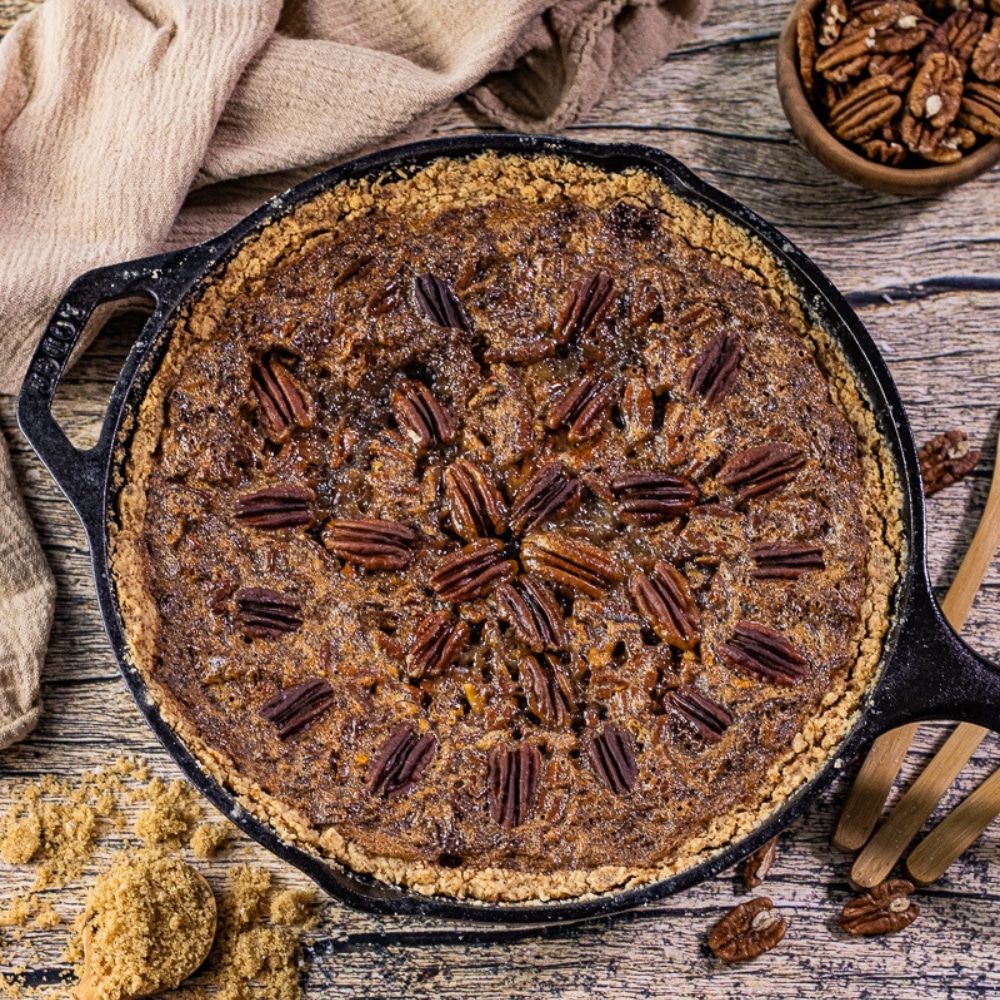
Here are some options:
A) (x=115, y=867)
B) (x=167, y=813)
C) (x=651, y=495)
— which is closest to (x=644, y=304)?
(x=651, y=495)

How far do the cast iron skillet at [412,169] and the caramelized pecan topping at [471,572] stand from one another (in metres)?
0.54

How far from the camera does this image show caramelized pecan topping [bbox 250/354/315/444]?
2047mm

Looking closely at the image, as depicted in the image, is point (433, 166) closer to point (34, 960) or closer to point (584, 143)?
point (584, 143)

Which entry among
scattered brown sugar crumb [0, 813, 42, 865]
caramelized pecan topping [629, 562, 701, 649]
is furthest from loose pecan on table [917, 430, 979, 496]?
scattered brown sugar crumb [0, 813, 42, 865]

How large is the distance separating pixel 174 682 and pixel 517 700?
2.14ft

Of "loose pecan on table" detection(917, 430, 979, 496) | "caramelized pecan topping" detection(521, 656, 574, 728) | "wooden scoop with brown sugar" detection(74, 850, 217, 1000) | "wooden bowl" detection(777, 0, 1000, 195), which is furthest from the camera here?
"loose pecan on table" detection(917, 430, 979, 496)

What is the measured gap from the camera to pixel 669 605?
2020 millimetres

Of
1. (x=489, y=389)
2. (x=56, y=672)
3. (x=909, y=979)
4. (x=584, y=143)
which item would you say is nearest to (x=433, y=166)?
(x=584, y=143)

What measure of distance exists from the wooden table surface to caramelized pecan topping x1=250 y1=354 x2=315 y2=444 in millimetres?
492

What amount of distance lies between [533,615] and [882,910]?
104 cm

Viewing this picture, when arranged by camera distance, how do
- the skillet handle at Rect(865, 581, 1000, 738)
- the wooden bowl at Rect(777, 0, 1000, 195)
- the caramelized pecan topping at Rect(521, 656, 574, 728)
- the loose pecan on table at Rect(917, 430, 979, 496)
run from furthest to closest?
the loose pecan on table at Rect(917, 430, 979, 496), the wooden bowl at Rect(777, 0, 1000, 195), the caramelized pecan topping at Rect(521, 656, 574, 728), the skillet handle at Rect(865, 581, 1000, 738)

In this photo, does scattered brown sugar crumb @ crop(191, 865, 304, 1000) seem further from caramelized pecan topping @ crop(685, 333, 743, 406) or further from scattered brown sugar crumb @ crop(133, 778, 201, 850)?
caramelized pecan topping @ crop(685, 333, 743, 406)

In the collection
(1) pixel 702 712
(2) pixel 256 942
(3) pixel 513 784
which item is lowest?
(2) pixel 256 942

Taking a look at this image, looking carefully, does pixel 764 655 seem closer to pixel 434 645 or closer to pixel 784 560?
pixel 784 560
